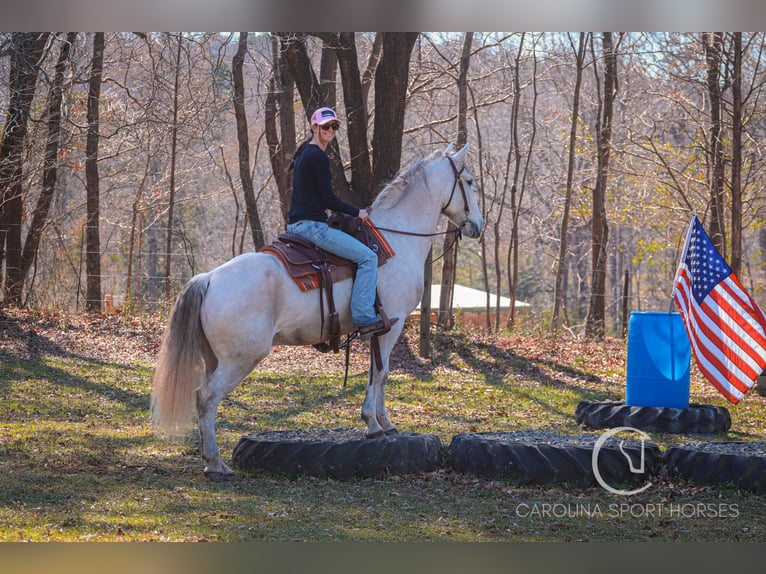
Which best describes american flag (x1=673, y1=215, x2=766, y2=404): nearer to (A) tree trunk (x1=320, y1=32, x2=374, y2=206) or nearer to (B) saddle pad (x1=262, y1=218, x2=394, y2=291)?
(B) saddle pad (x1=262, y1=218, x2=394, y2=291)

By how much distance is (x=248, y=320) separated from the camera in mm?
6020

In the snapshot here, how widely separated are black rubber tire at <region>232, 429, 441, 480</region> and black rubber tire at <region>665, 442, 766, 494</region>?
1717 mm

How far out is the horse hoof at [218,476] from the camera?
604cm

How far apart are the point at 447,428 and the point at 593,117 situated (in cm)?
1805

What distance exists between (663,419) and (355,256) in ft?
11.5

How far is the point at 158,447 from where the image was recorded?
7.25 m

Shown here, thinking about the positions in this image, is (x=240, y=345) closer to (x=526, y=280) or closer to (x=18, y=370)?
(x=18, y=370)

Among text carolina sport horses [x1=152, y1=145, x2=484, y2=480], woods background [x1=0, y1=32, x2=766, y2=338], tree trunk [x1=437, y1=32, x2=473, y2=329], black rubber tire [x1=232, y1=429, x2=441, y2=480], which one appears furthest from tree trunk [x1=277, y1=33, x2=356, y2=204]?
black rubber tire [x1=232, y1=429, x2=441, y2=480]

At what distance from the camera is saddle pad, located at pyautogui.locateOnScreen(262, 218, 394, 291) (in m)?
6.26

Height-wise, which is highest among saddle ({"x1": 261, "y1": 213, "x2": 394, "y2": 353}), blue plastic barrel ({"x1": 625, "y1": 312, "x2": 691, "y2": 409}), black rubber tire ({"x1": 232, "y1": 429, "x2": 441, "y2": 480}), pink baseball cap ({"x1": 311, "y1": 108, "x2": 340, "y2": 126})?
pink baseball cap ({"x1": 311, "y1": 108, "x2": 340, "y2": 126})

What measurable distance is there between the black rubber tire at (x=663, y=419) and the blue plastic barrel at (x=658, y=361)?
15 cm

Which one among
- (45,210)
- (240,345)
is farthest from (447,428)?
(45,210)

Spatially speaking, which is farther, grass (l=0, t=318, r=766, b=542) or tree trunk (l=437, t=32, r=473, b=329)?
tree trunk (l=437, t=32, r=473, b=329)

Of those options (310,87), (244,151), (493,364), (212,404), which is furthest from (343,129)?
(212,404)
